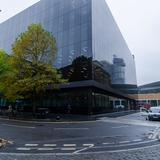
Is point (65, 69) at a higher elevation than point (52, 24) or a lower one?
lower

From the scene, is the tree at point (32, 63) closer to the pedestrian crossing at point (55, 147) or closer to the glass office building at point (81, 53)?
the glass office building at point (81, 53)

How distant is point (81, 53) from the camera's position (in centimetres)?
4012

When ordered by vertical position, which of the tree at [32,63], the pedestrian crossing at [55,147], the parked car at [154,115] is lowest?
the pedestrian crossing at [55,147]

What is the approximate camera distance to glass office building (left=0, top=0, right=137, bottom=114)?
38.8 metres

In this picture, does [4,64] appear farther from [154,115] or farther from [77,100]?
[154,115]

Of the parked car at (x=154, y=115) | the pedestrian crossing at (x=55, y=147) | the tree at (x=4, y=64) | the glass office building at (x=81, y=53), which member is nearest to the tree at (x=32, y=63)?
the glass office building at (x=81, y=53)

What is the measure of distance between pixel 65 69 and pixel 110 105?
12.7 m

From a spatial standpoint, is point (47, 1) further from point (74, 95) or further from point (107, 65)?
point (74, 95)

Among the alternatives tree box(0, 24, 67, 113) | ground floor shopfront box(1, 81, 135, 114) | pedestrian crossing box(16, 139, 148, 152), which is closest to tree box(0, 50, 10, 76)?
tree box(0, 24, 67, 113)

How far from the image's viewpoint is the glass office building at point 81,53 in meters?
38.8

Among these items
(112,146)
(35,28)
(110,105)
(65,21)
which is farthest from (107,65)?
(112,146)

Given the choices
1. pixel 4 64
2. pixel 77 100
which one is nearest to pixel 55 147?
pixel 77 100

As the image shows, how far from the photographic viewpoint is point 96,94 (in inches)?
1593

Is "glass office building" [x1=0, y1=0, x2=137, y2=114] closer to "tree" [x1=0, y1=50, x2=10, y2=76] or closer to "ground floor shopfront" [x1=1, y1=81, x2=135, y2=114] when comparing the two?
"ground floor shopfront" [x1=1, y1=81, x2=135, y2=114]
